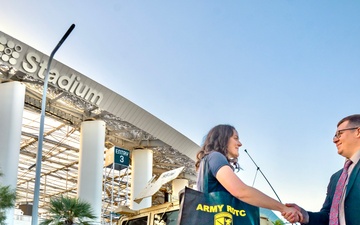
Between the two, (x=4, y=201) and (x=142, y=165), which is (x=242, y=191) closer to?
(x=4, y=201)

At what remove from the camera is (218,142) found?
3338mm

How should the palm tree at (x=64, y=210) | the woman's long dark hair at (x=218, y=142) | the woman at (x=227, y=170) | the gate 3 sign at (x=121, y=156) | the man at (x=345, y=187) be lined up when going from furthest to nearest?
the gate 3 sign at (x=121, y=156)
the palm tree at (x=64, y=210)
the woman's long dark hair at (x=218, y=142)
the woman at (x=227, y=170)
the man at (x=345, y=187)

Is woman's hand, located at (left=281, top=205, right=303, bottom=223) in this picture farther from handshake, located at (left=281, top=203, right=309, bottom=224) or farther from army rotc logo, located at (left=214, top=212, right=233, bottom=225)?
army rotc logo, located at (left=214, top=212, right=233, bottom=225)

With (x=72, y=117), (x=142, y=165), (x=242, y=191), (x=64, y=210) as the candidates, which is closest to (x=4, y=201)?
(x=64, y=210)

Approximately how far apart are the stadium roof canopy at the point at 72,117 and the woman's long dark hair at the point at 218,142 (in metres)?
16.5

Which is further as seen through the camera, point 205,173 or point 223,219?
point 205,173

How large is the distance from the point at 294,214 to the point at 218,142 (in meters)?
0.62

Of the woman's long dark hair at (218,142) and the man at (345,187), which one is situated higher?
the woman's long dark hair at (218,142)

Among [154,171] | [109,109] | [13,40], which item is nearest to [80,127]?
[109,109]

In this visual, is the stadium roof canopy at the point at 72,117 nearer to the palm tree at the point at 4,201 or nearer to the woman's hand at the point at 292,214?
the palm tree at the point at 4,201

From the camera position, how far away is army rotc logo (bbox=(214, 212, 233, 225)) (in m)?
2.91

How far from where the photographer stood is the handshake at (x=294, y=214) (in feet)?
10.3

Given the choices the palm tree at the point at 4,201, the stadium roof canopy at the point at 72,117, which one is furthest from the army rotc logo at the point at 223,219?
the stadium roof canopy at the point at 72,117

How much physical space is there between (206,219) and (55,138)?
33.1 meters
